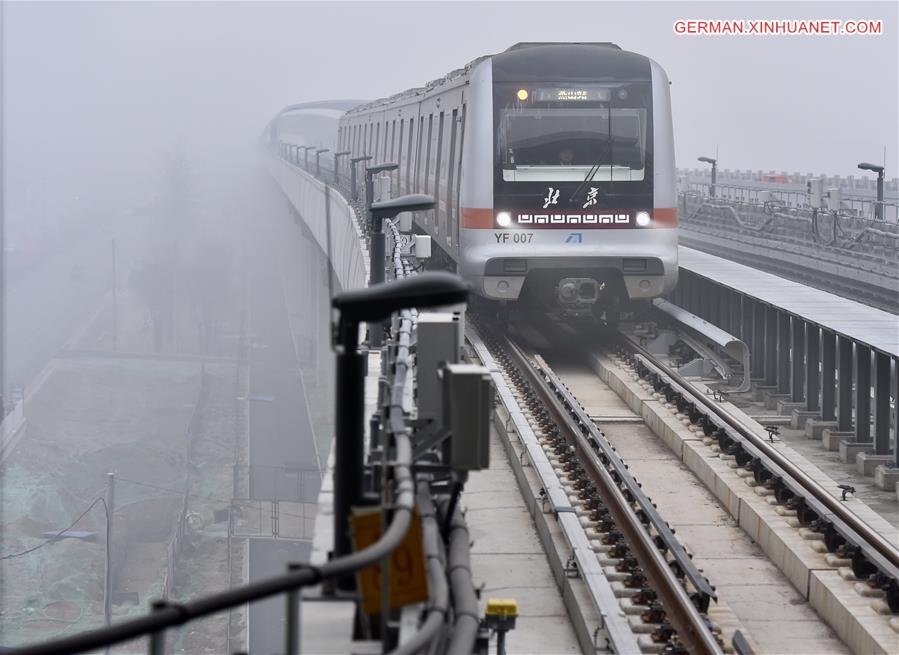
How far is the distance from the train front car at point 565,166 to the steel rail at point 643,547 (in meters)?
2.79

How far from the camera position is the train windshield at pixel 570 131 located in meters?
16.1

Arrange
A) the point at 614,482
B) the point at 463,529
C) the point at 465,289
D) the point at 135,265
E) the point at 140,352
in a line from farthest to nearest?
the point at 135,265, the point at 140,352, the point at 614,482, the point at 463,529, the point at 465,289

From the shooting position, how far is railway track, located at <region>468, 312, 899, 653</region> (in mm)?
7918

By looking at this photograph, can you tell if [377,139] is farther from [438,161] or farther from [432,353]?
[432,353]

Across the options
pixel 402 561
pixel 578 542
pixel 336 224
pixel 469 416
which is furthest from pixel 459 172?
pixel 336 224

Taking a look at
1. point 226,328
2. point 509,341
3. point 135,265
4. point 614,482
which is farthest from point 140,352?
point 614,482

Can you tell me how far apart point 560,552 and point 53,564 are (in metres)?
A: 46.6

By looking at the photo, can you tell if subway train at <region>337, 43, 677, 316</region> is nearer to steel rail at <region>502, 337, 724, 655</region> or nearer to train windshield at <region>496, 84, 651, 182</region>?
train windshield at <region>496, 84, 651, 182</region>

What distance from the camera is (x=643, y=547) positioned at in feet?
29.5

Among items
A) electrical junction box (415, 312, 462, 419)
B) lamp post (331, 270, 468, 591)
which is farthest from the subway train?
lamp post (331, 270, 468, 591)

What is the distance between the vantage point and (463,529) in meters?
6.13

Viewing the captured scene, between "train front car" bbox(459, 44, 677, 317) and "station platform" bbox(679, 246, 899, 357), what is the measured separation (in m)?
1.45

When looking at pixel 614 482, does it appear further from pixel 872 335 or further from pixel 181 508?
pixel 181 508

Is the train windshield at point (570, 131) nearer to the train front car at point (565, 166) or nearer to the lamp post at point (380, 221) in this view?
the train front car at point (565, 166)
